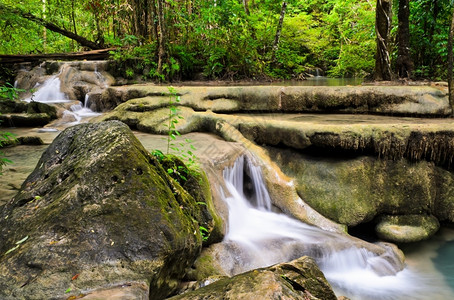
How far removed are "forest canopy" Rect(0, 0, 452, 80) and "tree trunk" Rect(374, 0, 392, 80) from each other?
3.45 ft

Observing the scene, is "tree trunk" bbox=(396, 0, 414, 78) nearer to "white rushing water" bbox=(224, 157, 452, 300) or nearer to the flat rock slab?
the flat rock slab

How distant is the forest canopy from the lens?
8422 millimetres

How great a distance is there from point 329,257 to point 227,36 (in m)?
7.66

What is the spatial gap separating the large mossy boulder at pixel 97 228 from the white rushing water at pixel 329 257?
5.07 feet

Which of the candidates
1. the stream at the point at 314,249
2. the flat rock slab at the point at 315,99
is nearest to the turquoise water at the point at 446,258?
the stream at the point at 314,249

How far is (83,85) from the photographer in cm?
998

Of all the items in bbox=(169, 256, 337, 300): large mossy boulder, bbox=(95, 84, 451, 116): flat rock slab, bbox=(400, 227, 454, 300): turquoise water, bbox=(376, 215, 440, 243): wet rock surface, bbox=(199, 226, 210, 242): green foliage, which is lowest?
bbox=(400, 227, 454, 300): turquoise water

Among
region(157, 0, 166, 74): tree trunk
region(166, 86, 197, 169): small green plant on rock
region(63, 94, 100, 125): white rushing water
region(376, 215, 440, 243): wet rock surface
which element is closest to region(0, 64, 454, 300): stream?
region(376, 215, 440, 243): wet rock surface

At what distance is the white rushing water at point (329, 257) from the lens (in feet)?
12.6

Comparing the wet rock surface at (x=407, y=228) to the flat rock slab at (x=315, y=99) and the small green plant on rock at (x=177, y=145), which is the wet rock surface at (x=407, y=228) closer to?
the flat rock slab at (x=315, y=99)

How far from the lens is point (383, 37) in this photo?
26.3ft

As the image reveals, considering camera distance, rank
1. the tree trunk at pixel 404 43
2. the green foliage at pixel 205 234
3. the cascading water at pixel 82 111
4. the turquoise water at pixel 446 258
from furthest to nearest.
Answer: the cascading water at pixel 82 111 < the tree trunk at pixel 404 43 < the turquoise water at pixel 446 258 < the green foliage at pixel 205 234

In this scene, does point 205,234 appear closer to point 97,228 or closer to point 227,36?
point 97,228

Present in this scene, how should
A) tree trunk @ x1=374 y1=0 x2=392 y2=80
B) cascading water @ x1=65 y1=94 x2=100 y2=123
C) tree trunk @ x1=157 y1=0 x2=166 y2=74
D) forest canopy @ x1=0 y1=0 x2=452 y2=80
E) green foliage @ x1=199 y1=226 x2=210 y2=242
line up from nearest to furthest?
green foliage @ x1=199 y1=226 x2=210 y2=242 < tree trunk @ x1=374 y1=0 x2=392 y2=80 < cascading water @ x1=65 y1=94 x2=100 y2=123 < forest canopy @ x1=0 y1=0 x2=452 y2=80 < tree trunk @ x1=157 y1=0 x2=166 y2=74
